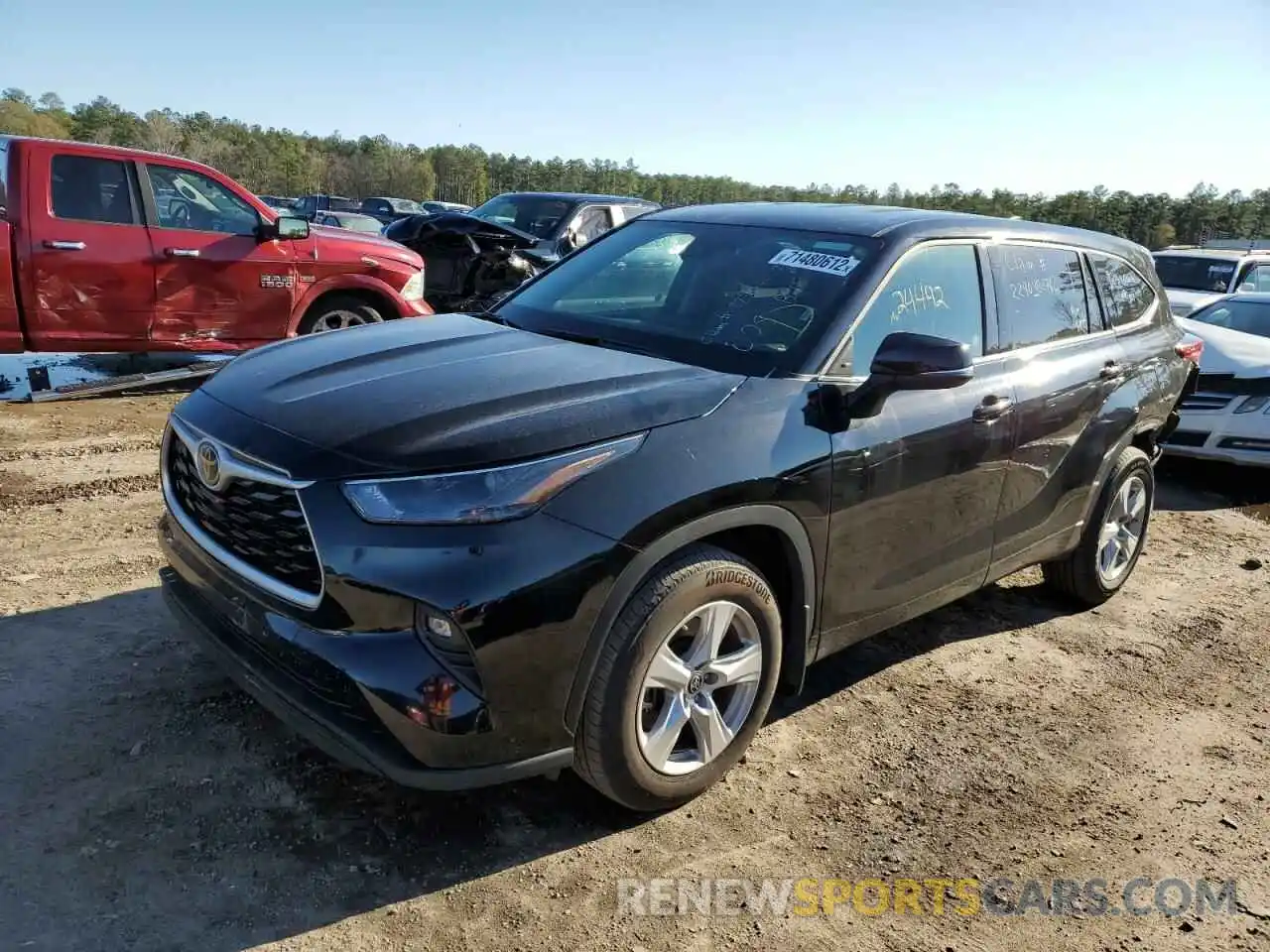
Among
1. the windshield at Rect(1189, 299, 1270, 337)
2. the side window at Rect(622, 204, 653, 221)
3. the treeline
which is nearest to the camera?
the windshield at Rect(1189, 299, 1270, 337)

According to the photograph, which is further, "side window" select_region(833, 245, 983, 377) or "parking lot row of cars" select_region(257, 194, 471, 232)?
"parking lot row of cars" select_region(257, 194, 471, 232)

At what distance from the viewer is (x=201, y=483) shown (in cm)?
288

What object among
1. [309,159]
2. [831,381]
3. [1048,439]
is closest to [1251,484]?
[1048,439]

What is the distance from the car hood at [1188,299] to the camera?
1044 centimetres

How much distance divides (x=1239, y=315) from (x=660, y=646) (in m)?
9.22

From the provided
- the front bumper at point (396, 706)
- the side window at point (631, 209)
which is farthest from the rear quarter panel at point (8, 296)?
the side window at point (631, 209)

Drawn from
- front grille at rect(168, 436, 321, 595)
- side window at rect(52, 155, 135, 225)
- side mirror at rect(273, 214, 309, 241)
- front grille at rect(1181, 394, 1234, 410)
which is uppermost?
side window at rect(52, 155, 135, 225)

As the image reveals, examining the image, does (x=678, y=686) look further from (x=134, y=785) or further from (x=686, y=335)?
(x=134, y=785)

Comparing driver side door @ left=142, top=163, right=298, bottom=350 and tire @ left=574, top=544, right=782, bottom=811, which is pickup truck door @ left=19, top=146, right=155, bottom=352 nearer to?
driver side door @ left=142, top=163, right=298, bottom=350

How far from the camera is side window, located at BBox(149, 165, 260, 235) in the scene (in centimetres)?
723

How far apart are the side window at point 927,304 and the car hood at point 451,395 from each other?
53 centimetres

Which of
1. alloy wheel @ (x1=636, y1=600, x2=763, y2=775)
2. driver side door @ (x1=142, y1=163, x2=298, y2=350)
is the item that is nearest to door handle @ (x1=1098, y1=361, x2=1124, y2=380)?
alloy wheel @ (x1=636, y1=600, x2=763, y2=775)

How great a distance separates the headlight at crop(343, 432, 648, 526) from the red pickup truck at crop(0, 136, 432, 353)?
5580mm

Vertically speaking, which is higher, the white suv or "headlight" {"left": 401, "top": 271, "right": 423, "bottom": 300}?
the white suv
